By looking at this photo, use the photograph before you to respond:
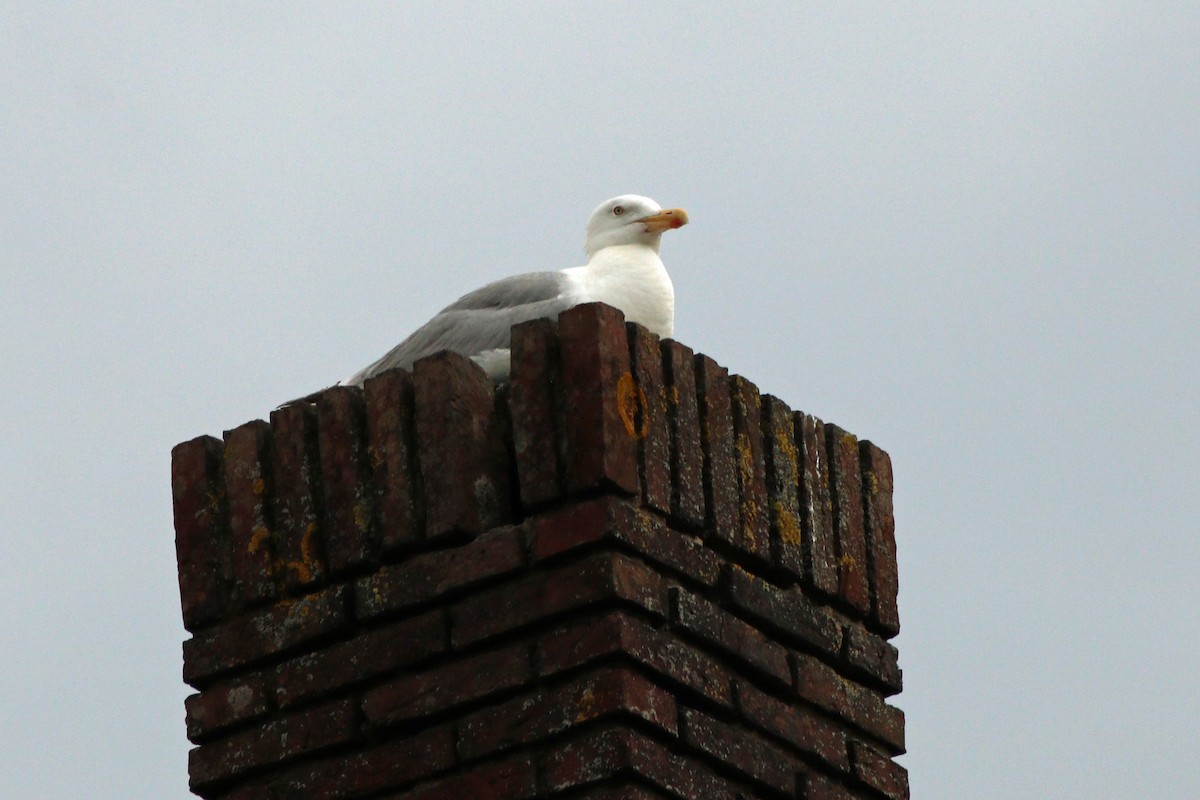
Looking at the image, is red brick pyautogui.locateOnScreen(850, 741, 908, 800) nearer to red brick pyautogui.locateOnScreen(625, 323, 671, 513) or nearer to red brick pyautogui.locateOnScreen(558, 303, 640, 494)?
red brick pyautogui.locateOnScreen(625, 323, 671, 513)

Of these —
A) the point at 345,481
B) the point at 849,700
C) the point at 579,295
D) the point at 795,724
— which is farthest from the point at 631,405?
the point at 579,295

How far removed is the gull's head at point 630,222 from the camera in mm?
9031

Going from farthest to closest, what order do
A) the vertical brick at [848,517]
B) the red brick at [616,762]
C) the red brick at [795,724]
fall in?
the vertical brick at [848,517] → the red brick at [795,724] → the red brick at [616,762]

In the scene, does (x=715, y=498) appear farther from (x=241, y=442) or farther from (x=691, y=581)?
(x=241, y=442)

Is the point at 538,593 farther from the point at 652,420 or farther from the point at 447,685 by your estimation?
the point at 652,420

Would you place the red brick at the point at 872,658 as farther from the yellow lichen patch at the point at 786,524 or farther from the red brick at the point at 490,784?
the red brick at the point at 490,784

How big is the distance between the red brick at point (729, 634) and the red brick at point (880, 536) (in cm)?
50

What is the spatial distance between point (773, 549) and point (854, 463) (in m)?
0.53

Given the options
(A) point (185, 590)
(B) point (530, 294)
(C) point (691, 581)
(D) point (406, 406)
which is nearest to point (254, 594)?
(A) point (185, 590)

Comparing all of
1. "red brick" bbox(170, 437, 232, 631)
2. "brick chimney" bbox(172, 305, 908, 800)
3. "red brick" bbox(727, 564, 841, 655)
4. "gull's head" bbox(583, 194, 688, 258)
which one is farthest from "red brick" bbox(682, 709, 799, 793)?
"gull's head" bbox(583, 194, 688, 258)

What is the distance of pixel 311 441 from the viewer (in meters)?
5.80

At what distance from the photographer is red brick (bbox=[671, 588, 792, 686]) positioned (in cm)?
533

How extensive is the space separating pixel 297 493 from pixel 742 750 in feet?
4.07

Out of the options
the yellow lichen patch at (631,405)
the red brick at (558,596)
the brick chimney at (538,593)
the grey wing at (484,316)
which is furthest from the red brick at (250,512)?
the grey wing at (484,316)
